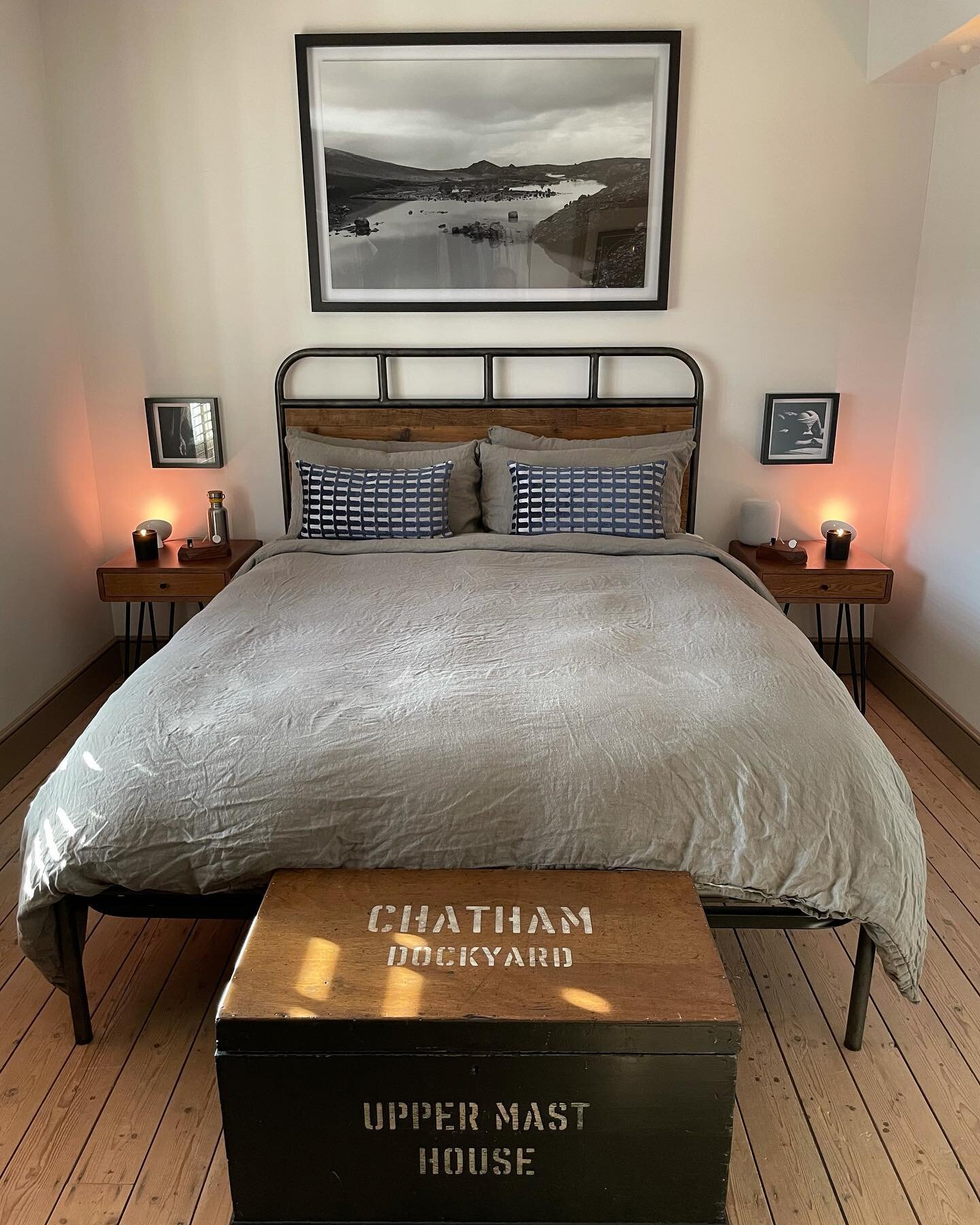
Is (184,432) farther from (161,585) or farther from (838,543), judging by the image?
(838,543)

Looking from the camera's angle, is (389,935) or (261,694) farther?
(261,694)

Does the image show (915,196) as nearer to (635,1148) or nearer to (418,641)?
(418,641)

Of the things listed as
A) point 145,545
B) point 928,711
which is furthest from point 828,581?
point 145,545

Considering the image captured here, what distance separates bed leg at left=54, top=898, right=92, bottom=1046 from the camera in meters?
1.86

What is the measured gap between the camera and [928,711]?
3.44 meters

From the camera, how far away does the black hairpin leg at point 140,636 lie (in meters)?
3.59

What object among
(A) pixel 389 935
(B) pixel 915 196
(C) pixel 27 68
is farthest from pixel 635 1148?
(C) pixel 27 68

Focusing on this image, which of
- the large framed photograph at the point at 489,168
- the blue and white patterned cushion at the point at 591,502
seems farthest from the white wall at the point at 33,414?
the blue and white patterned cushion at the point at 591,502

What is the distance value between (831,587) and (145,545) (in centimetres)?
256

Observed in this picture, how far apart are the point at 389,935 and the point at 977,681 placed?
242 cm

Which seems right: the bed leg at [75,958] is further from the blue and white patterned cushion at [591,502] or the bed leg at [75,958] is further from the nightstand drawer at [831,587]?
the nightstand drawer at [831,587]

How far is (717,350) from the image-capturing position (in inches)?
143

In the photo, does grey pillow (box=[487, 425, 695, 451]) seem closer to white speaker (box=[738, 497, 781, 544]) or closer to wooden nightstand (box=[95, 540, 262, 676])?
white speaker (box=[738, 497, 781, 544])

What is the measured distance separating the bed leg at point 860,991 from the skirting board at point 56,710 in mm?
2605
